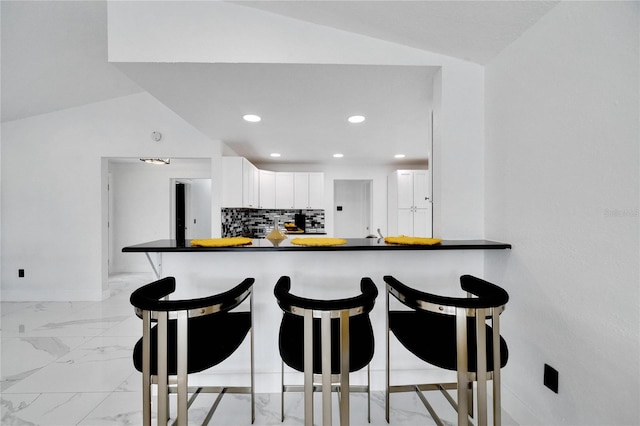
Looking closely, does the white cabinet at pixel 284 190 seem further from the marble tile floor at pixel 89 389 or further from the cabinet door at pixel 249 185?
the marble tile floor at pixel 89 389

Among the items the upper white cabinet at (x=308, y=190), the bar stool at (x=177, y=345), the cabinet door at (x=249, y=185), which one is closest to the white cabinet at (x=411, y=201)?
the upper white cabinet at (x=308, y=190)

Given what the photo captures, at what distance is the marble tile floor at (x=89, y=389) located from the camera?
63.2 inches

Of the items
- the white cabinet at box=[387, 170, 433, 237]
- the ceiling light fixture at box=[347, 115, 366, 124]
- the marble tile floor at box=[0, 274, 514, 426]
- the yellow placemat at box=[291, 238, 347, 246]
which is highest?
the ceiling light fixture at box=[347, 115, 366, 124]

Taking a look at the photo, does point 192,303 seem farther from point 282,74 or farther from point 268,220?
point 268,220

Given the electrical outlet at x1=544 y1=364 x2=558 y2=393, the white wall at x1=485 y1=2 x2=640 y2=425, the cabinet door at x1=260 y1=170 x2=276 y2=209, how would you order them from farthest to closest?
1. the cabinet door at x1=260 y1=170 x2=276 y2=209
2. the electrical outlet at x1=544 y1=364 x2=558 y2=393
3. the white wall at x1=485 y1=2 x2=640 y2=425

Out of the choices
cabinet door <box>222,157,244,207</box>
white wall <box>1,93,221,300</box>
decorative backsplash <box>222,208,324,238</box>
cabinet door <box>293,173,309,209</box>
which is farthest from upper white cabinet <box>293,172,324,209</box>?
white wall <box>1,93,221,300</box>

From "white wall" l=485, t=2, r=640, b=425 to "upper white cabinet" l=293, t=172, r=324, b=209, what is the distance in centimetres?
385

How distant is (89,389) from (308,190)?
13.7 ft

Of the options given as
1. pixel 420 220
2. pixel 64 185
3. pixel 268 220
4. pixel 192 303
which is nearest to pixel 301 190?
pixel 268 220

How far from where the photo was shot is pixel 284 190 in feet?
17.7

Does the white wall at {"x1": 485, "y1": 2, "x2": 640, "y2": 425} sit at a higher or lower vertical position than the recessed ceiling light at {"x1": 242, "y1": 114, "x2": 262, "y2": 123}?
lower

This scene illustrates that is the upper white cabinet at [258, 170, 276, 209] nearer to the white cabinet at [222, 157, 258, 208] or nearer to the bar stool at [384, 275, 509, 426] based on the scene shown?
the white cabinet at [222, 157, 258, 208]

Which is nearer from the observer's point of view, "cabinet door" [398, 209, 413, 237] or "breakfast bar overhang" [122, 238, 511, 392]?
"breakfast bar overhang" [122, 238, 511, 392]

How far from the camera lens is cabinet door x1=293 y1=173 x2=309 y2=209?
542 centimetres
